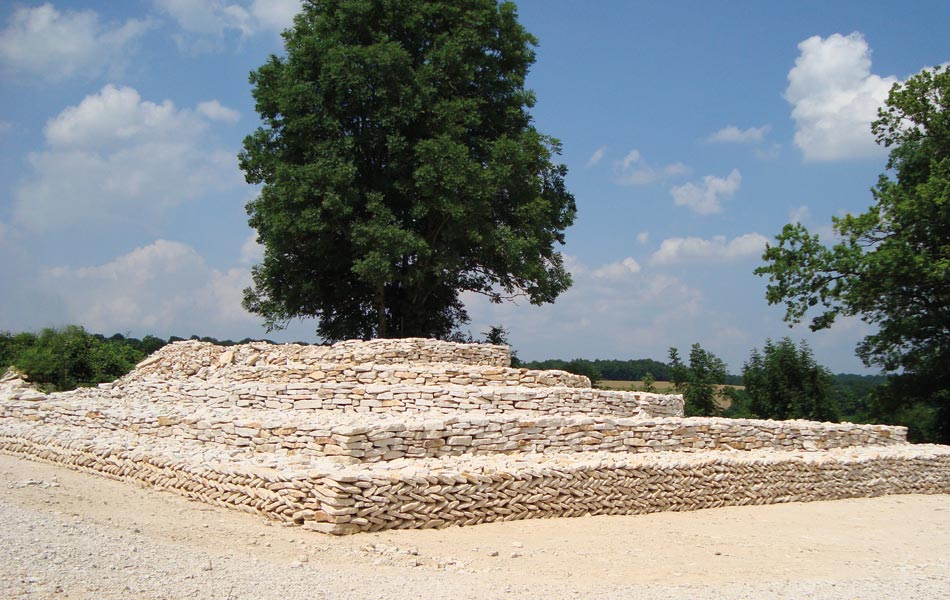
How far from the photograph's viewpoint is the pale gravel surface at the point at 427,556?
20.2 ft

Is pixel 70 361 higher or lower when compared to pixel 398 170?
lower

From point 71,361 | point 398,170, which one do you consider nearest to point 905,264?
point 398,170

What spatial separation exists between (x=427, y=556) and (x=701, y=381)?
60.6 ft

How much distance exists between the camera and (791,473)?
13000 mm

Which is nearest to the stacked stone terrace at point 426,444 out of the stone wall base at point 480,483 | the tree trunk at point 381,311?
the stone wall base at point 480,483

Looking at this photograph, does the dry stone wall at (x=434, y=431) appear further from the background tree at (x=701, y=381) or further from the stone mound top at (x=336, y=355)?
the background tree at (x=701, y=381)

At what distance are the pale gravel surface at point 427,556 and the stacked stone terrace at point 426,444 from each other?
0.34 m

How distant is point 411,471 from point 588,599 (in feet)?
9.77

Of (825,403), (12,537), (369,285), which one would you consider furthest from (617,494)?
(825,403)

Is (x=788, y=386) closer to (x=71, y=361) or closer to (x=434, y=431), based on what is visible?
(x=434, y=431)

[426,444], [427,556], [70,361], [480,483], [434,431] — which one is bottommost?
[427,556]

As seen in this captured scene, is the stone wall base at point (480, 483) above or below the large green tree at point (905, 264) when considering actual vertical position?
below

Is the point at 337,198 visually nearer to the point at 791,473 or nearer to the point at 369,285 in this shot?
the point at 369,285

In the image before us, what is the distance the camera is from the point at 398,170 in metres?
21.9
